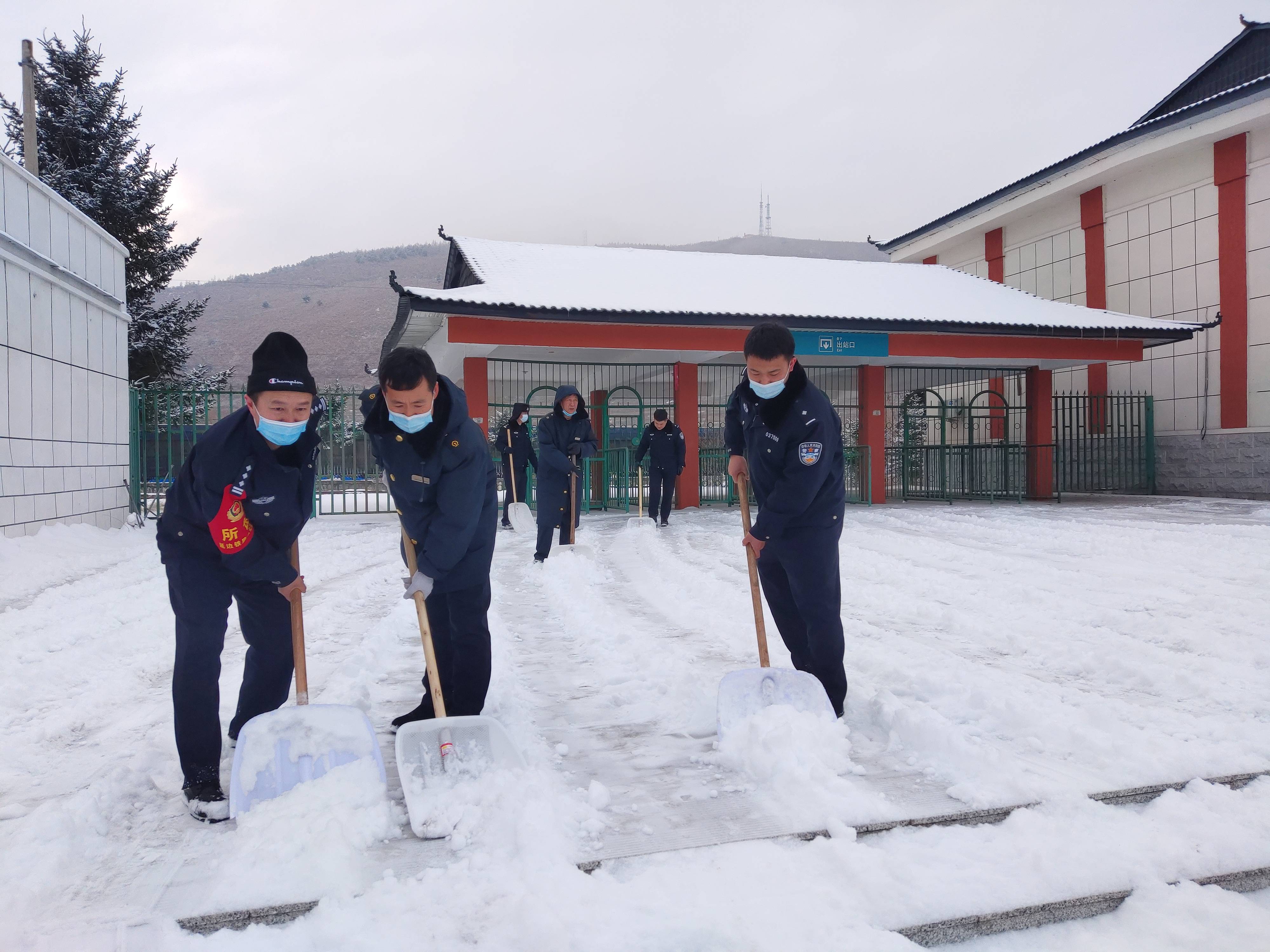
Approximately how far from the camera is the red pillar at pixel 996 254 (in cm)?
2169

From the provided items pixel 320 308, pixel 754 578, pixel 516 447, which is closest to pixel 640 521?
pixel 516 447

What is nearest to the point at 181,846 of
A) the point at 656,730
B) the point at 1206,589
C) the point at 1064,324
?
the point at 656,730

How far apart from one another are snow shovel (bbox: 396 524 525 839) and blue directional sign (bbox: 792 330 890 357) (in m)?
12.3

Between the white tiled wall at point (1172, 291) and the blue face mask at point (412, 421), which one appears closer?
the blue face mask at point (412, 421)

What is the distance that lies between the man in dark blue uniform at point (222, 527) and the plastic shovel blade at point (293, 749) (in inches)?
5.7

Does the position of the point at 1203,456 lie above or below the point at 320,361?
below

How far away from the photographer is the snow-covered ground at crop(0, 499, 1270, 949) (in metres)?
2.08

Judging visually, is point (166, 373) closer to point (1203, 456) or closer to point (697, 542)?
point (697, 542)

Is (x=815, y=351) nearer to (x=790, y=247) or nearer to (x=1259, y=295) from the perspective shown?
(x=1259, y=295)

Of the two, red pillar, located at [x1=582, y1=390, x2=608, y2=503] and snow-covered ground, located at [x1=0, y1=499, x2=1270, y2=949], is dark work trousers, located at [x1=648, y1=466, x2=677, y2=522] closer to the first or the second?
red pillar, located at [x1=582, y1=390, x2=608, y2=503]

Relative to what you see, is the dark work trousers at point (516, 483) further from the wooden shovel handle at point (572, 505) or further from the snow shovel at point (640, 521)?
the wooden shovel handle at point (572, 505)

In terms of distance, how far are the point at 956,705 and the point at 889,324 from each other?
11929mm

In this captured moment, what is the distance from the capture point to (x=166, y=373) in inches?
787

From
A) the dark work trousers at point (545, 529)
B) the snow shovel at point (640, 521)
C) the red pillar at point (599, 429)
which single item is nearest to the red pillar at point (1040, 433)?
the red pillar at point (599, 429)
